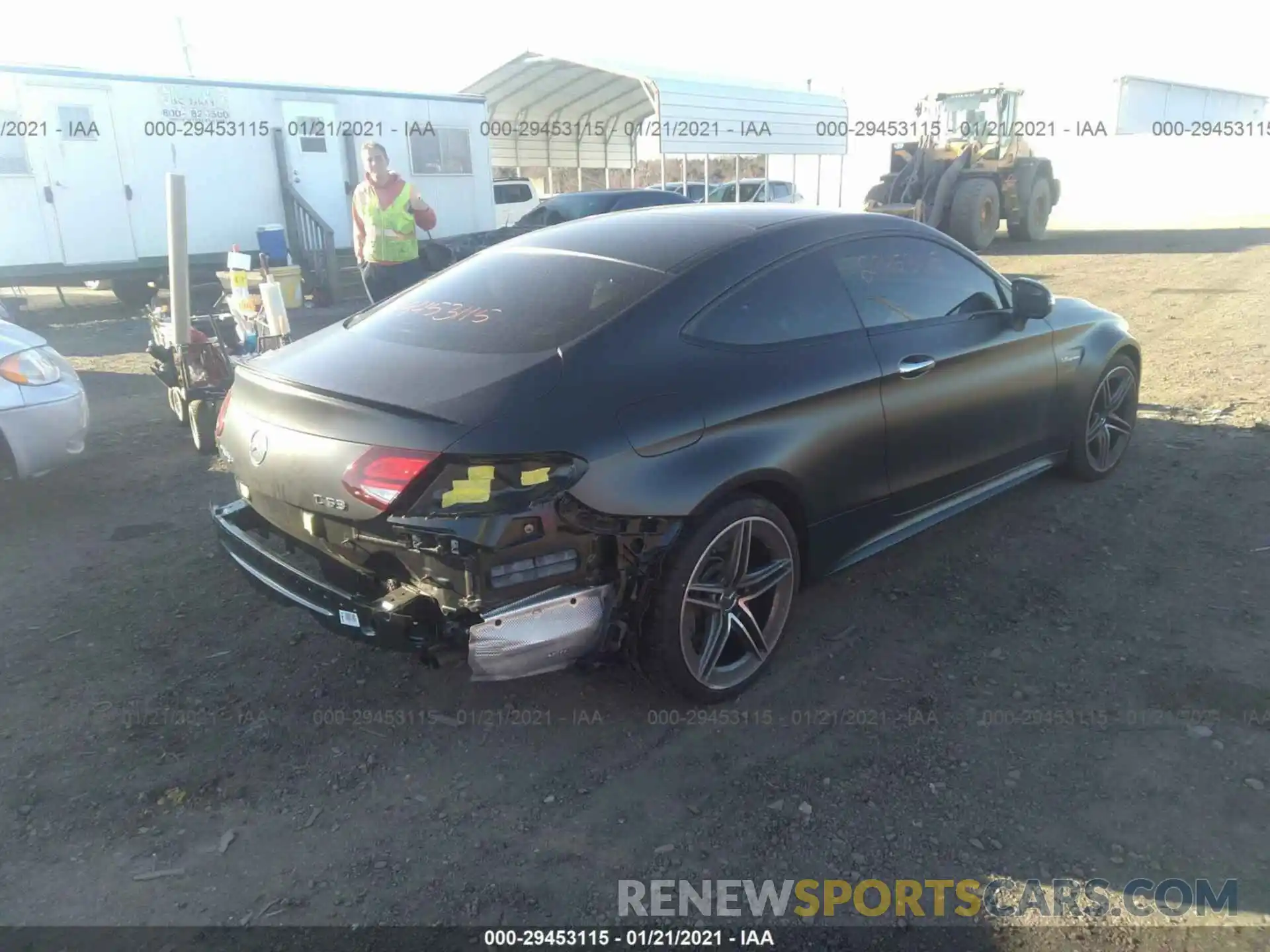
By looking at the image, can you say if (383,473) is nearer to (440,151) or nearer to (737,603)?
(737,603)

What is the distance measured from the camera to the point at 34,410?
15.0 ft

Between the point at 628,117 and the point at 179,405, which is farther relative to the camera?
the point at 628,117

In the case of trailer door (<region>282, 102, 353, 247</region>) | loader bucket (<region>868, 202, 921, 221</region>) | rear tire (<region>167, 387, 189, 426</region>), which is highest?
trailer door (<region>282, 102, 353, 247</region>)

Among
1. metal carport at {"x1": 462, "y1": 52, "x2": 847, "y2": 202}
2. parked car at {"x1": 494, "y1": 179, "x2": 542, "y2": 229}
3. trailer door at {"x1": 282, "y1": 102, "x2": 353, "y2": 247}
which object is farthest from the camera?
parked car at {"x1": 494, "y1": 179, "x2": 542, "y2": 229}

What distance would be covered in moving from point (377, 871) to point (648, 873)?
73cm

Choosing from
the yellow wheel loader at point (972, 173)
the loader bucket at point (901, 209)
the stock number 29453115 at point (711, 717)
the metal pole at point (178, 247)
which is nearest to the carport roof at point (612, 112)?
the yellow wheel loader at point (972, 173)

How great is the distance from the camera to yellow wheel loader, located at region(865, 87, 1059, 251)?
16.7 m

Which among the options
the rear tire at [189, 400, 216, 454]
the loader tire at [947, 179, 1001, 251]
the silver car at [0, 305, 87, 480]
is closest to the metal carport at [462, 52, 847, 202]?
the loader tire at [947, 179, 1001, 251]

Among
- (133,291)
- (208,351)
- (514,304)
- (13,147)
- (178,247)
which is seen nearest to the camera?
(514,304)

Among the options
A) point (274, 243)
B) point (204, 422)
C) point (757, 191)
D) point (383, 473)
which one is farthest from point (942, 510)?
point (757, 191)

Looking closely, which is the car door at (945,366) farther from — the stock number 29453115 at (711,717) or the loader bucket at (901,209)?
the loader bucket at (901,209)

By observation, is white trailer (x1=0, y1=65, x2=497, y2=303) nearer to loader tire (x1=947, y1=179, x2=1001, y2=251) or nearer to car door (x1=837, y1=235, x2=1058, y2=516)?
loader tire (x1=947, y1=179, x2=1001, y2=251)

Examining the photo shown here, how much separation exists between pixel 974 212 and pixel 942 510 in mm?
14277

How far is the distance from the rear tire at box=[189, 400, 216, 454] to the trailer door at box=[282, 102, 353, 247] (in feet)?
26.7
